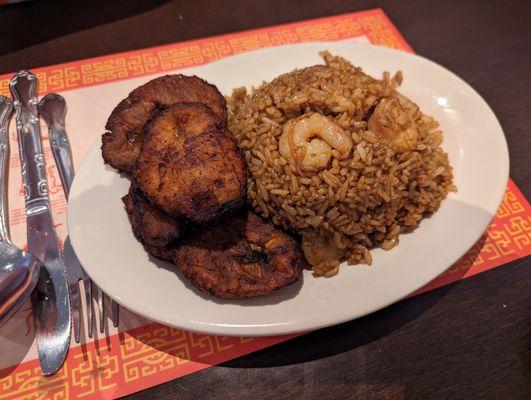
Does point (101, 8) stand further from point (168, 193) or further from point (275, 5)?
point (168, 193)

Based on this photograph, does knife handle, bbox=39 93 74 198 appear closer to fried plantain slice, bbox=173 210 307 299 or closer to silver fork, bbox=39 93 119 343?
silver fork, bbox=39 93 119 343

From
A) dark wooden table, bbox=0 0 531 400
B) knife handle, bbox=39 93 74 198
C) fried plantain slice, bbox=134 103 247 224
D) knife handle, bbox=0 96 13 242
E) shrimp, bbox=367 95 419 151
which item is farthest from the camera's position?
knife handle, bbox=39 93 74 198

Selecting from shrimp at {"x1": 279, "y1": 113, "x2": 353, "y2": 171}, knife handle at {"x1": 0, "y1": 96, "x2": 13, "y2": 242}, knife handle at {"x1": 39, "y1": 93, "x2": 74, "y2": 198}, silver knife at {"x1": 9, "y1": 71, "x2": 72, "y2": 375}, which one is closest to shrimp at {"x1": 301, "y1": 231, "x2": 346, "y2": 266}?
shrimp at {"x1": 279, "y1": 113, "x2": 353, "y2": 171}

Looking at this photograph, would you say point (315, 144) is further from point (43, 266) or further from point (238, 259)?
point (43, 266)

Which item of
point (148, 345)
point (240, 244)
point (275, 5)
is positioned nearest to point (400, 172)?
point (240, 244)

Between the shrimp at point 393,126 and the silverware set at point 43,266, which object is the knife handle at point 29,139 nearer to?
the silverware set at point 43,266

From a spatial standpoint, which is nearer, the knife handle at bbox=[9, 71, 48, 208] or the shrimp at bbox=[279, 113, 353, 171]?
the shrimp at bbox=[279, 113, 353, 171]

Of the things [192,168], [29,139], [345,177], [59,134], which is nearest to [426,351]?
[345,177]
